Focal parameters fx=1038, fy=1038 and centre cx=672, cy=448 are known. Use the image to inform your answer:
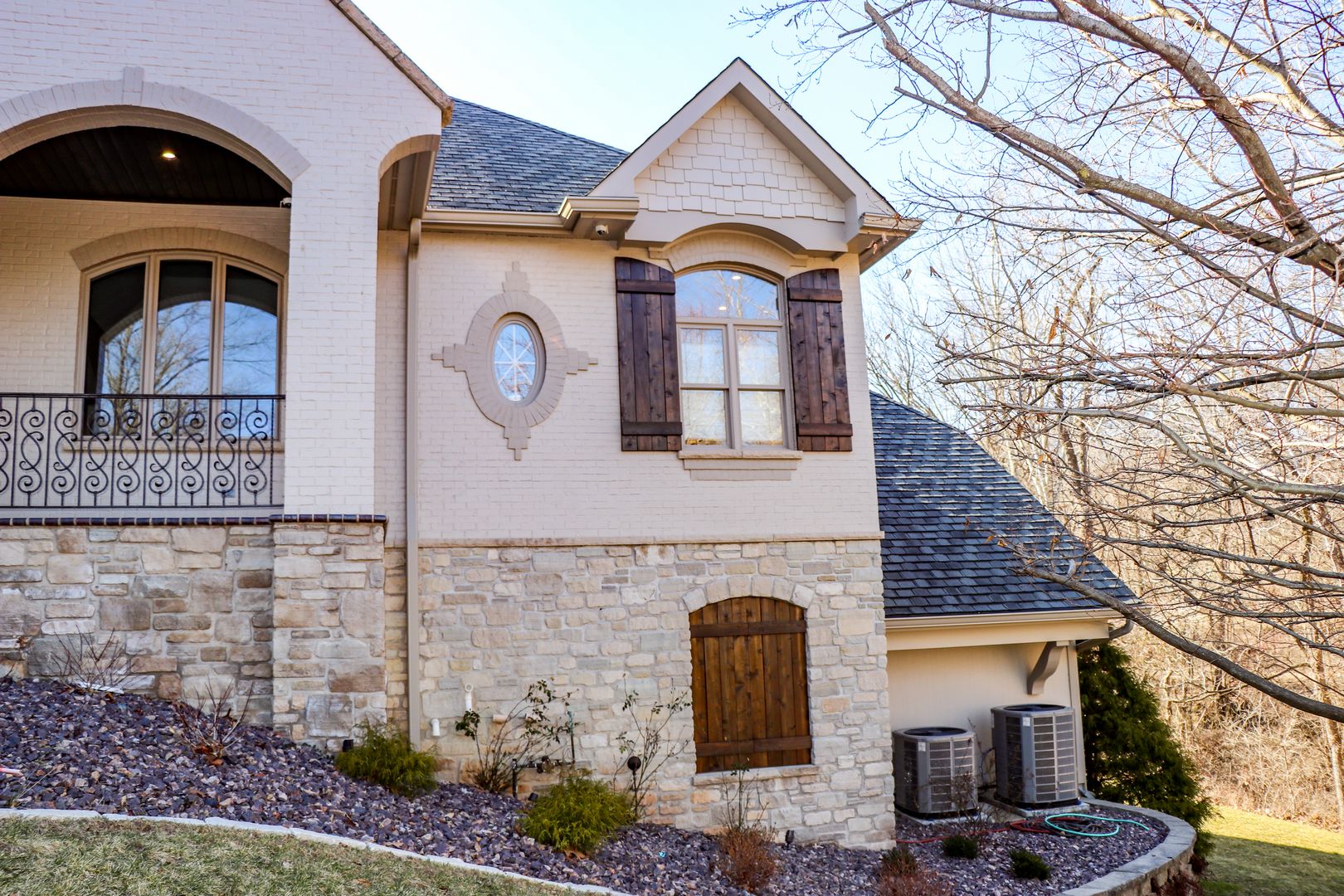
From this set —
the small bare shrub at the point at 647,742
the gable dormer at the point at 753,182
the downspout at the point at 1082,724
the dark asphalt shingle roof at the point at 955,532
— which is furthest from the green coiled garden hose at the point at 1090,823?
the gable dormer at the point at 753,182

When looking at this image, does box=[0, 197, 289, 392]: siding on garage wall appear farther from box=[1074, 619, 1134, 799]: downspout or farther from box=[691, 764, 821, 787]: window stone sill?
box=[1074, 619, 1134, 799]: downspout

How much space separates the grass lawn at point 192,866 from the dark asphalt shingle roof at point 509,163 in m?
5.46

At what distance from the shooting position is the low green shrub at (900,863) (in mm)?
8266

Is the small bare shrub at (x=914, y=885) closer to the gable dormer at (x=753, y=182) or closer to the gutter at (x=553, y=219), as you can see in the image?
the gable dormer at (x=753, y=182)

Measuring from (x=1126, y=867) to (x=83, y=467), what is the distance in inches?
371

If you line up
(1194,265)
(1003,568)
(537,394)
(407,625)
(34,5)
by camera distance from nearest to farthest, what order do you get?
(1194,265)
(34,5)
(407,625)
(537,394)
(1003,568)

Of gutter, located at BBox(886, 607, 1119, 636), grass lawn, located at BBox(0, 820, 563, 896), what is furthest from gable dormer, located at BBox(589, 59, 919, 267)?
grass lawn, located at BBox(0, 820, 563, 896)

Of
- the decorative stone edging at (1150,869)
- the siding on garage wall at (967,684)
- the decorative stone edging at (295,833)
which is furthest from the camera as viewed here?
the siding on garage wall at (967,684)

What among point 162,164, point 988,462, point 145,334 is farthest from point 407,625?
point 988,462

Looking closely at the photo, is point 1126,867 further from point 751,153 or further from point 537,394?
point 751,153

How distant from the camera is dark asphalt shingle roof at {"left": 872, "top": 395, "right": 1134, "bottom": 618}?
1070cm

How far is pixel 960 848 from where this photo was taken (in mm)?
8914

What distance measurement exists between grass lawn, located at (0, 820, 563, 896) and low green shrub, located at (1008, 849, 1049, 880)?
4560mm

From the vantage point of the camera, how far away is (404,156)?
827cm
